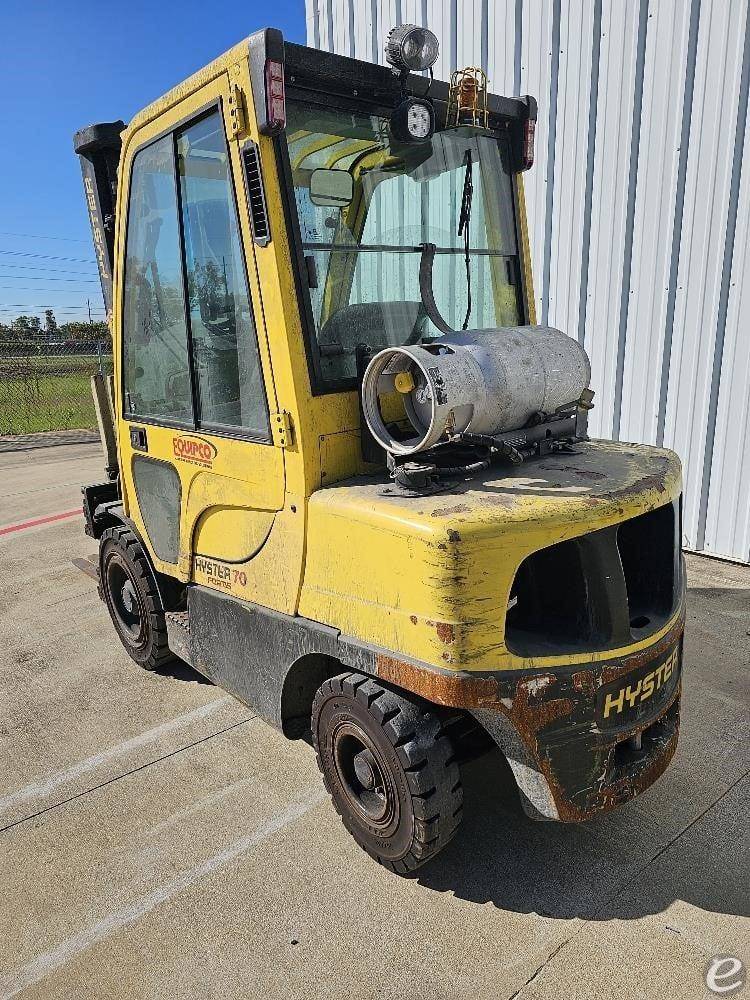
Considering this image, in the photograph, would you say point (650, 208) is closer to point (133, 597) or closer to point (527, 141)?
point (527, 141)

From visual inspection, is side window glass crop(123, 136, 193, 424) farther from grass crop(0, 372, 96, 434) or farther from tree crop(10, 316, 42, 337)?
tree crop(10, 316, 42, 337)

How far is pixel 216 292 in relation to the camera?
291cm

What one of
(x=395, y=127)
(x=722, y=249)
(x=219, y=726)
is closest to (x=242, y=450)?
(x=395, y=127)

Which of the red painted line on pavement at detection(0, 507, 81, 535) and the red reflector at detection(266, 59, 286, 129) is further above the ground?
the red reflector at detection(266, 59, 286, 129)

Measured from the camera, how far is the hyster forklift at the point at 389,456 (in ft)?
7.63

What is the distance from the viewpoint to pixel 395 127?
2.81m

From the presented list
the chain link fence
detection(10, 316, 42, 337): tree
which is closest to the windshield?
the chain link fence

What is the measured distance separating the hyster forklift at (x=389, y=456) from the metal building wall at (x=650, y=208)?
3.00 metres

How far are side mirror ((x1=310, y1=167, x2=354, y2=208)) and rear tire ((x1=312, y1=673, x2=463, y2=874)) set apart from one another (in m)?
1.82

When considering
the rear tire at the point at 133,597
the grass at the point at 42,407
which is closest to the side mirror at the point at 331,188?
the rear tire at the point at 133,597

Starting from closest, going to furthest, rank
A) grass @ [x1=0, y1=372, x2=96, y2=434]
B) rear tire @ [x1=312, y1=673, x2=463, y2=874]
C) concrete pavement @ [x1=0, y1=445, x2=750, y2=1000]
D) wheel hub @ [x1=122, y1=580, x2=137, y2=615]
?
concrete pavement @ [x1=0, y1=445, x2=750, y2=1000] < rear tire @ [x1=312, y1=673, x2=463, y2=874] < wheel hub @ [x1=122, y1=580, x2=137, y2=615] < grass @ [x1=0, y1=372, x2=96, y2=434]

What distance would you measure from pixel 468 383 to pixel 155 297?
170 centimetres

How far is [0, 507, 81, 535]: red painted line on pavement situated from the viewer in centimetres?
742

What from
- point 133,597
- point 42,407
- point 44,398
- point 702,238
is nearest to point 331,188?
point 133,597
